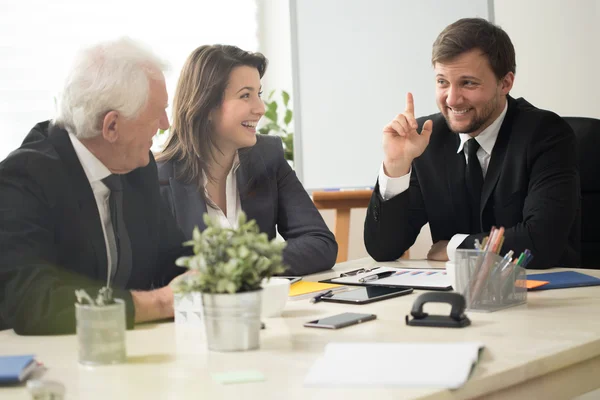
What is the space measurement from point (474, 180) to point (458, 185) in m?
0.06

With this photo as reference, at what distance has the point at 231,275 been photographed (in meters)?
1.13

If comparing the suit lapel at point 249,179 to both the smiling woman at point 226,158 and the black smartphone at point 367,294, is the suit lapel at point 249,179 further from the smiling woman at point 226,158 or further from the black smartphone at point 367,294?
the black smartphone at point 367,294

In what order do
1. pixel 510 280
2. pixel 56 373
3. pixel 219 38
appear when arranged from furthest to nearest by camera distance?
1. pixel 219 38
2. pixel 510 280
3. pixel 56 373

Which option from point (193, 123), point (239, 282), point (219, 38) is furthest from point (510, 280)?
point (219, 38)

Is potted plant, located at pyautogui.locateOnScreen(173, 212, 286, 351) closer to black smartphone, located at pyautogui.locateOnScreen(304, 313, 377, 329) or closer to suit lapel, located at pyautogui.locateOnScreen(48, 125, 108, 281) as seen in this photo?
black smartphone, located at pyautogui.locateOnScreen(304, 313, 377, 329)

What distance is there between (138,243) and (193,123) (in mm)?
821

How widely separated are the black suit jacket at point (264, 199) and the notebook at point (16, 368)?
1.29 m

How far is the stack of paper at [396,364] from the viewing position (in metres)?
0.97

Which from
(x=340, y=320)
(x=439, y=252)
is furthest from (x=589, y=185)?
(x=340, y=320)

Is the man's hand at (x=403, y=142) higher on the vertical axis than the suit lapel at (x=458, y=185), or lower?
higher

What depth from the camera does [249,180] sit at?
255cm

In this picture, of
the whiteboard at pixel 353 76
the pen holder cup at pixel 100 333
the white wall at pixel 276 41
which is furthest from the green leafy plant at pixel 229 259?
the white wall at pixel 276 41

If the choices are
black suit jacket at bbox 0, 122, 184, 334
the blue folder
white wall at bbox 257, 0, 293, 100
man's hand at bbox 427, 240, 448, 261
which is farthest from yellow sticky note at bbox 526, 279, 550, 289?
white wall at bbox 257, 0, 293, 100

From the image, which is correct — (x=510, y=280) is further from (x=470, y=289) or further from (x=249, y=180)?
(x=249, y=180)
